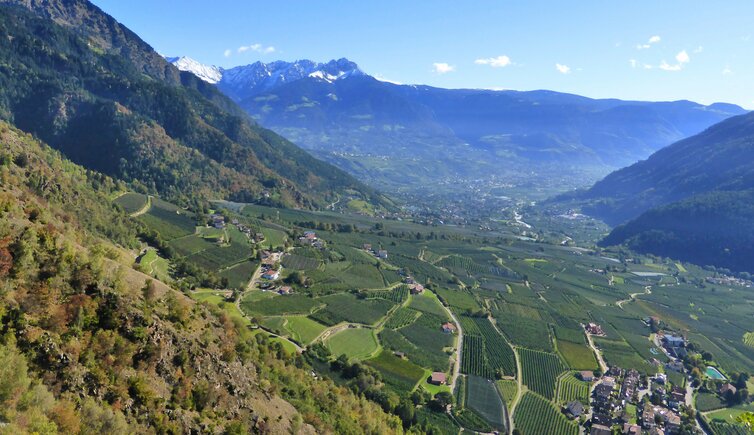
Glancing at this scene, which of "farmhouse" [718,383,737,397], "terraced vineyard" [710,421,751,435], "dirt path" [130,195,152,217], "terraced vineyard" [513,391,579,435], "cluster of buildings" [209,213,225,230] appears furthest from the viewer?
"cluster of buildings" [209,213,225,230]

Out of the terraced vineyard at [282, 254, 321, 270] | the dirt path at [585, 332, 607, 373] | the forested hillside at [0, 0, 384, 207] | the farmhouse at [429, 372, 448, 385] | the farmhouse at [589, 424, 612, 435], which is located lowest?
the farmhouse at [589, 424, 612, 435]

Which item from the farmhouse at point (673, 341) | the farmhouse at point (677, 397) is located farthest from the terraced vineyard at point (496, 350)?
the farmhouse at point (673, 341)

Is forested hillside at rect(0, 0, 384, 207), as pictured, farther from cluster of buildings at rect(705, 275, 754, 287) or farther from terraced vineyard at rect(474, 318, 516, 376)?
cluster of buildings at rect(705, 275, 754, 287)

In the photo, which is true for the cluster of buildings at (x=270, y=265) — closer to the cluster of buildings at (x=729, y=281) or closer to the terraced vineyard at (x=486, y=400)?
the terraced vineyard at (x=486, y=400)

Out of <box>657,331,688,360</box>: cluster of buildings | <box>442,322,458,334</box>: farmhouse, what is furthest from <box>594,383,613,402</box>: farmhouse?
<box>657,331,688,360</box>: cluster of buildings

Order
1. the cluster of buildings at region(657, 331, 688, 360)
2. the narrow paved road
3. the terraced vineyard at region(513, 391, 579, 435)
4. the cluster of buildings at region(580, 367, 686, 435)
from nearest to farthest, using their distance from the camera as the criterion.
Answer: the terraced vineyard at region(513, 391, 579, 435) → the cluster of buildings at region(580, 367, 686, 435) → the cluster of buildings at region(657, 331, 688, 360) → the narrow paved road

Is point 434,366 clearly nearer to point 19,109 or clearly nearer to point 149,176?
point 149,176

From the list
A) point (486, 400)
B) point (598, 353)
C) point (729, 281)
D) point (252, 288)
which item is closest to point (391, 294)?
point (252, 288)
